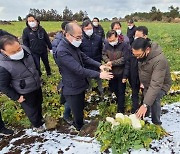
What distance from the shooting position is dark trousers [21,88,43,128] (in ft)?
14.4

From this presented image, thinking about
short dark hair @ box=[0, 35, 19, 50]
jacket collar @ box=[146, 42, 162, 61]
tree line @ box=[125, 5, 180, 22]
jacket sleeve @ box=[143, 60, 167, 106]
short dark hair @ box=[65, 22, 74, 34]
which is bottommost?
jacket sleeve @ box=[143, 60, 167, 106]

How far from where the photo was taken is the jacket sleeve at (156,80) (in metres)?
3.67

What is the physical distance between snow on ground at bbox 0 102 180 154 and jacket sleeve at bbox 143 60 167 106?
654mm

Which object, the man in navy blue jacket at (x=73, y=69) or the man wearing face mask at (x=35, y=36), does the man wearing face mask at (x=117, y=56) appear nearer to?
the man in navy blue jacket at (x=73, y=69)

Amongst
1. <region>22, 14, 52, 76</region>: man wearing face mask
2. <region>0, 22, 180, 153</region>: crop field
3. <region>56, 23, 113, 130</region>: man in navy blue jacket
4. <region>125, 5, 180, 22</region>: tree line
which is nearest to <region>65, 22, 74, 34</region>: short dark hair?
<region>56, 23, 113, 130</region>: man in navy blue jacket

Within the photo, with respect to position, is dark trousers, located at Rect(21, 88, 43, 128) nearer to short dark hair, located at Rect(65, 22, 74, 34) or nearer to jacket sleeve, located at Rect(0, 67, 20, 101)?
jacket sleeve, located at Rect(0, 67, 20, 101)

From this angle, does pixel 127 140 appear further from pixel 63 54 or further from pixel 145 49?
pixel 63 54

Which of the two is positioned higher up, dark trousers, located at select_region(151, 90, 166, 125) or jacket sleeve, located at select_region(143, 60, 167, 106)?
jacket sleeve, located at select_region(143, 60, 167, 106)

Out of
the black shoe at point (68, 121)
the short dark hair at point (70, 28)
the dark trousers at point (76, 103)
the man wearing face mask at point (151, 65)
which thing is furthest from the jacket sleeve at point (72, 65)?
the black shoe at point (68, 121)

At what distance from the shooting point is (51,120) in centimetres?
500

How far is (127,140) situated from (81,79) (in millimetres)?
1198

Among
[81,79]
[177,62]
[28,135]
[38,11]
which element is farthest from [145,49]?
[38,11]

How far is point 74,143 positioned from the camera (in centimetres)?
421

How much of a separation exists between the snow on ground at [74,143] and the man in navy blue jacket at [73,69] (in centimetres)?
52
